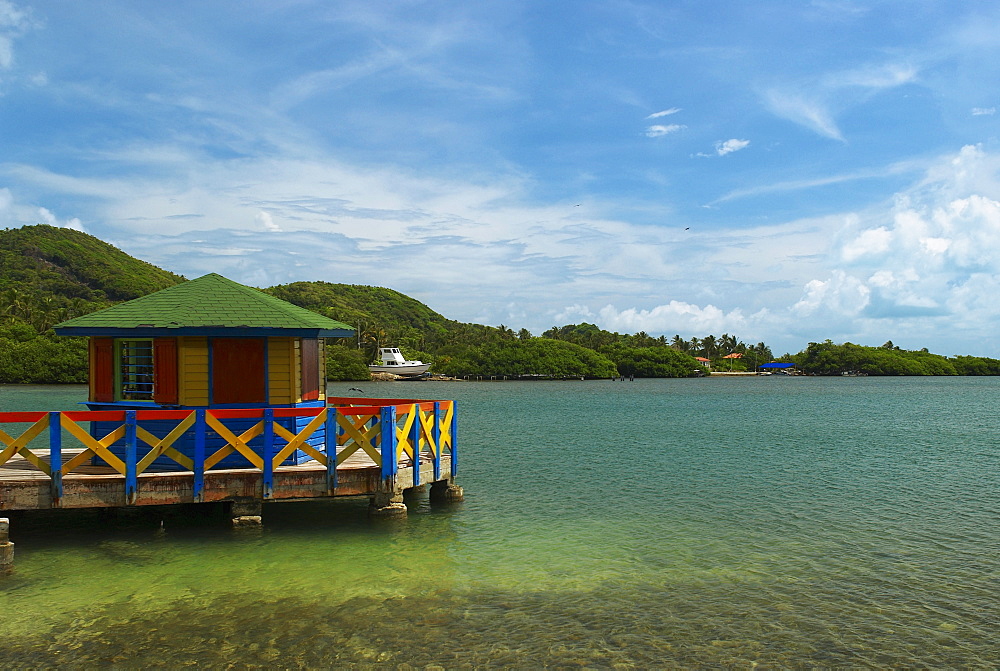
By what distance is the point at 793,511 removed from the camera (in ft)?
55.5

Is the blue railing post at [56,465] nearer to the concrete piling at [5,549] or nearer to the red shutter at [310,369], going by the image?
the concrete piling at [5,549]

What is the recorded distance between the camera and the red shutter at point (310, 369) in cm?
1484

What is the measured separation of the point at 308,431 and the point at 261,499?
1435mm

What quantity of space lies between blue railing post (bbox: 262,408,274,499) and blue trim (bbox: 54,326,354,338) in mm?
1547

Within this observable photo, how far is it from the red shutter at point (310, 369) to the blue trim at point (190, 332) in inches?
44.3

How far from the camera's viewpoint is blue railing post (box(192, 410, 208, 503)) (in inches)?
487

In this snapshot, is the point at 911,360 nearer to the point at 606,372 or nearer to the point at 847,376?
the point at 847,376

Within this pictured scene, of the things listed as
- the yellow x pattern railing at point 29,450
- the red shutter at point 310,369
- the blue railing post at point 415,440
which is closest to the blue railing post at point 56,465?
the yellow x pattern railing at point 29,450

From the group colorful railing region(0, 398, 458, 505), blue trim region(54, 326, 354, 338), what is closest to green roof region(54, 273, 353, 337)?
blue trim region(54, 326, 354, 338)

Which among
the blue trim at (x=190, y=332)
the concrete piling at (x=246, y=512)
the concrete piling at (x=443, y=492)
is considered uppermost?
the blue trim at (x=190, y=332)

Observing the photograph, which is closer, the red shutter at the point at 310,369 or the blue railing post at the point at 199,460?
the blue railing post at the point at 199,460

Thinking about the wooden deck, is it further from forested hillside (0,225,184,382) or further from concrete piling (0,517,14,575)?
forested hillside (0,225,184,382)

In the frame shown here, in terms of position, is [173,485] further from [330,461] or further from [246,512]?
[330,461]

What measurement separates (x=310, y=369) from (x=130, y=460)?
419 cm
